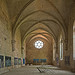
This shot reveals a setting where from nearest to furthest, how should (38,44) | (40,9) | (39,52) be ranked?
(40,9) < (39,52) < (38,44)

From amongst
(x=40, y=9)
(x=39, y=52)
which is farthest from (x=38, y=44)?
(x=40, y=9)

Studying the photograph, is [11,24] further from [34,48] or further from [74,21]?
[34,48]

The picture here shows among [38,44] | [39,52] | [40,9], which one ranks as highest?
[40,9]

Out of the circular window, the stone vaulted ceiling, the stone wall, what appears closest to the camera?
the stone vaulted ceiling

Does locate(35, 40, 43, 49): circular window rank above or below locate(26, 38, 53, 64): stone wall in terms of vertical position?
above

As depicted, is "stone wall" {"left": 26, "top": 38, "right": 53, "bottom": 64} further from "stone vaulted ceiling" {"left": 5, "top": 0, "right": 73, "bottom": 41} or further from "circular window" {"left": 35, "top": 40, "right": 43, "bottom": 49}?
"stone vaulted ceiling" {"left": 5, "top": 0, "right": 73, "bottom": 41}

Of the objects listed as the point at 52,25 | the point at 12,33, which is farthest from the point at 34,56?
the point at 12,33

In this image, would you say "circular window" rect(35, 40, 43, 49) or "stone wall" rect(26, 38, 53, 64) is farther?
"circular window" rect(35, 40, 43, 49)

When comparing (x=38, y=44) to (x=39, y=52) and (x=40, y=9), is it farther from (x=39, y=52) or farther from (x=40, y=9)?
(x=40, y=9)

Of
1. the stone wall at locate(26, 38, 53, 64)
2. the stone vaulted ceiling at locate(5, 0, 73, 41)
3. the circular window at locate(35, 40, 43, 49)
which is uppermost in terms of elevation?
the stone vaulted ceiling at locate(5, 0, 73, 41)

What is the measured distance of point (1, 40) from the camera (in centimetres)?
1101

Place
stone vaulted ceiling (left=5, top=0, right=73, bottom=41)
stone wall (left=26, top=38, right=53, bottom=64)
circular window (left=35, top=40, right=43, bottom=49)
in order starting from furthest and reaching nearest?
circular window (left=35, top=40, right=43, bottom=49), stone wall (left=26, top=38, right=53, bottom=64), stone vaulted ceiling (left=5, top=0, right=73, bottom=41)

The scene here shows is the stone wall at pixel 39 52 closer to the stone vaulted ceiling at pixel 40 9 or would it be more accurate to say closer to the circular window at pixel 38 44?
the circular window at pixel 38 44

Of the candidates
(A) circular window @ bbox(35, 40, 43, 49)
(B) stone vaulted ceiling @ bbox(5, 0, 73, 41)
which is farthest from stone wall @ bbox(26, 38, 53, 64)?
(B) stone vaulted ceiling @ bbox(5, 0, 73, 41)
